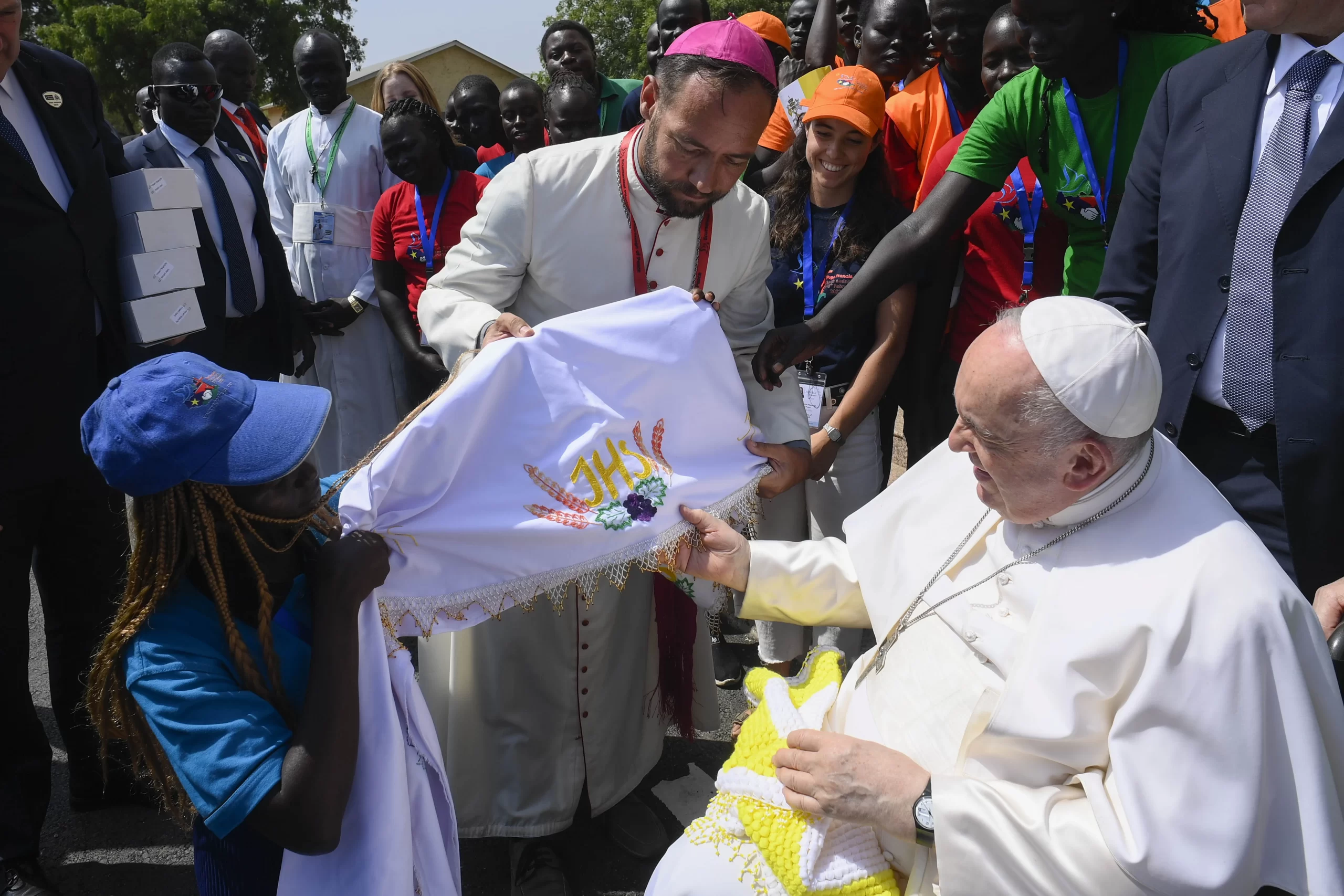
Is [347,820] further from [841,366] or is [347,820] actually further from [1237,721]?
[841,366]

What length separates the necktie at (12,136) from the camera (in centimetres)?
317

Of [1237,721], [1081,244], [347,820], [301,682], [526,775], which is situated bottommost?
[526,775]

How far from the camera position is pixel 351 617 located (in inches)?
80.2

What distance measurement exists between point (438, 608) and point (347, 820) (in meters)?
0.53

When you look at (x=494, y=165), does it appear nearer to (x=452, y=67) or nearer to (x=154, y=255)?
(x=154, y=255)

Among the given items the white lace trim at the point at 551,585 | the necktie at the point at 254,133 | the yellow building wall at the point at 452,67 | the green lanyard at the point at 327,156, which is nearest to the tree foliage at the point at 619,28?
the yellow building wall at the point at 452,67

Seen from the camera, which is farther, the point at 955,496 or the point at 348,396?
the point at 348,396

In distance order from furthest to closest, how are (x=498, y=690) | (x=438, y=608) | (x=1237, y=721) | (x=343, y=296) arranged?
(x=343, y=296)
(x=498, y=690)
(x=438, y=608)
(x=1237, y=721)

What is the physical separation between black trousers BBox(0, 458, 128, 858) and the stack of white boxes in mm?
596

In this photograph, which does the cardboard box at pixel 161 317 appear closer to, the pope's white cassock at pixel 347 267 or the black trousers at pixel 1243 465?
the pope's white cassock at pixel 347 267

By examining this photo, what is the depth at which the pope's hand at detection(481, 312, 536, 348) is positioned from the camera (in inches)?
104

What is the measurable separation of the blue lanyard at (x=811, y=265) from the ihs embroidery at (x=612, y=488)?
1.54 m

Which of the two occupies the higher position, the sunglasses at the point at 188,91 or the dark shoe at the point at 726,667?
the sunglasses at the point at 188,91

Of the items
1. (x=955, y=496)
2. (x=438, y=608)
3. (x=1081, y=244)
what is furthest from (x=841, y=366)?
(x=438, y=608)
